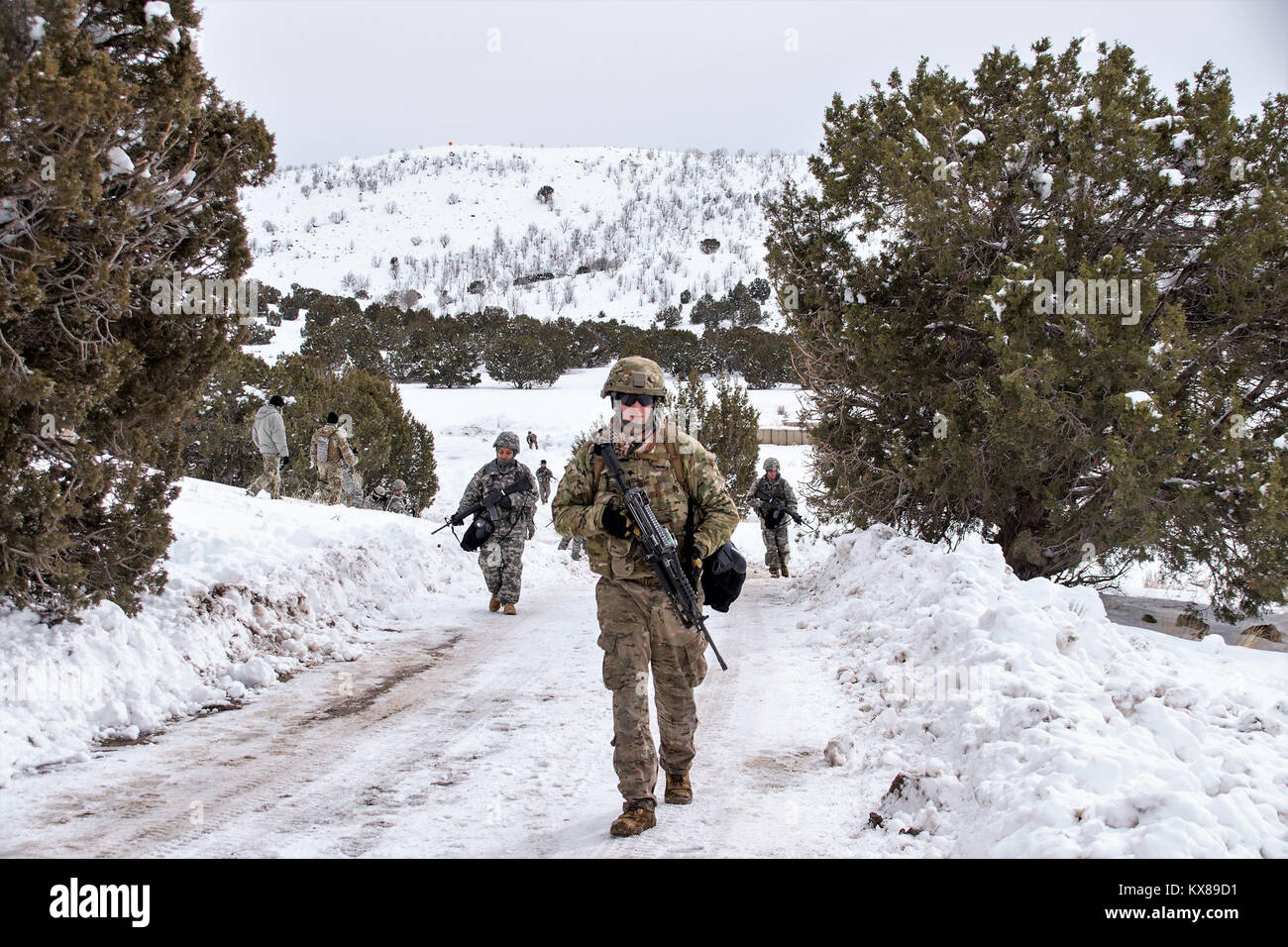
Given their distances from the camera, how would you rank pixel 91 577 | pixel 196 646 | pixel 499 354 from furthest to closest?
pixel 499 354 → pixel 196 646 → pixel 91 577

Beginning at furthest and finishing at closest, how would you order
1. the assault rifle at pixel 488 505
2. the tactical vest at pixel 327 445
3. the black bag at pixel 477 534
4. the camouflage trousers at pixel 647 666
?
the tactical vest at pixel 327 445 < the assault rifle at pixel 488 505 < the black bag at pixel 477 534 < the camouflage trousers at pixel 647 666

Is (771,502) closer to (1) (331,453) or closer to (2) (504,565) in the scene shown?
(2) (504,565)

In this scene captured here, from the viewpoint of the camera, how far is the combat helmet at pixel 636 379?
4500 millimetres

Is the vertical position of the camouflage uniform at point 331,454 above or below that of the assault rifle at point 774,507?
above

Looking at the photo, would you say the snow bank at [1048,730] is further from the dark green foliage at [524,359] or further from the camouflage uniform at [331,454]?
the dark green foliage at [524,359]

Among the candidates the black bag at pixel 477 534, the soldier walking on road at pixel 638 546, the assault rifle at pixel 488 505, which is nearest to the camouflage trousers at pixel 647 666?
the soldier walking on road at pixel 638 546

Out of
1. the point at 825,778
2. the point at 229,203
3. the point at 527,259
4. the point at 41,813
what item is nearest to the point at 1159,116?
the point at 825,778

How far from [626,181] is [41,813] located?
381 ft

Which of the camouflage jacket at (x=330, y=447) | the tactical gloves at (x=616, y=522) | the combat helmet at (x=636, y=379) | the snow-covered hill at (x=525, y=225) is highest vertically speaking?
the snow-covered hill at (x=525, y=225)

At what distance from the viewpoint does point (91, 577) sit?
20.4 feet

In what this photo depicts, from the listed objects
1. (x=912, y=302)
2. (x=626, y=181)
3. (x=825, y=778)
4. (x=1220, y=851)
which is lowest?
(x=825, y=778)

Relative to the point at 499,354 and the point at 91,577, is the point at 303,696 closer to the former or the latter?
the point at 91,577

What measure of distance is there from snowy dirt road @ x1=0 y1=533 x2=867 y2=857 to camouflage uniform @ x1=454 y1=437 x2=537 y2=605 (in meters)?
2.98

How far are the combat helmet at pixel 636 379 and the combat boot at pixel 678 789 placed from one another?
2.10 meters
